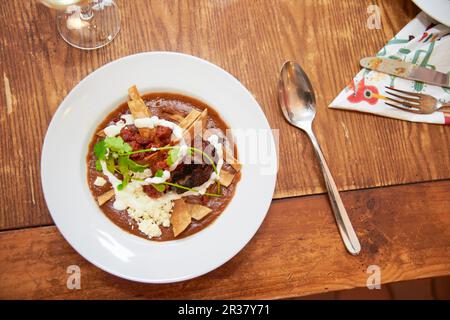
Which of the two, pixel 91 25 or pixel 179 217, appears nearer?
pixel 179 217

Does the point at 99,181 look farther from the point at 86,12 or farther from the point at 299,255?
the point at 299,255

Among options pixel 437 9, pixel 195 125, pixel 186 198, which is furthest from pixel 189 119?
pixel 437 9

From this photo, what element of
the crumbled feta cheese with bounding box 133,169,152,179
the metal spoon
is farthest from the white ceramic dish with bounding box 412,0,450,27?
the crumbled feta cheese with bounding box 133,169,152,179

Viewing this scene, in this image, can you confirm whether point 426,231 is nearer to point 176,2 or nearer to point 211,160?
point 211,160

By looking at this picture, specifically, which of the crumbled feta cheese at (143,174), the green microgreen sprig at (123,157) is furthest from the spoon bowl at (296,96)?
the crumbled feta cheese at (143,174)

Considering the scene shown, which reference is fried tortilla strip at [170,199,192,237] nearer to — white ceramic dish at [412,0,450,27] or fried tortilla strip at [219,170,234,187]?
fried tortilla strip at [219,170,234,187]
